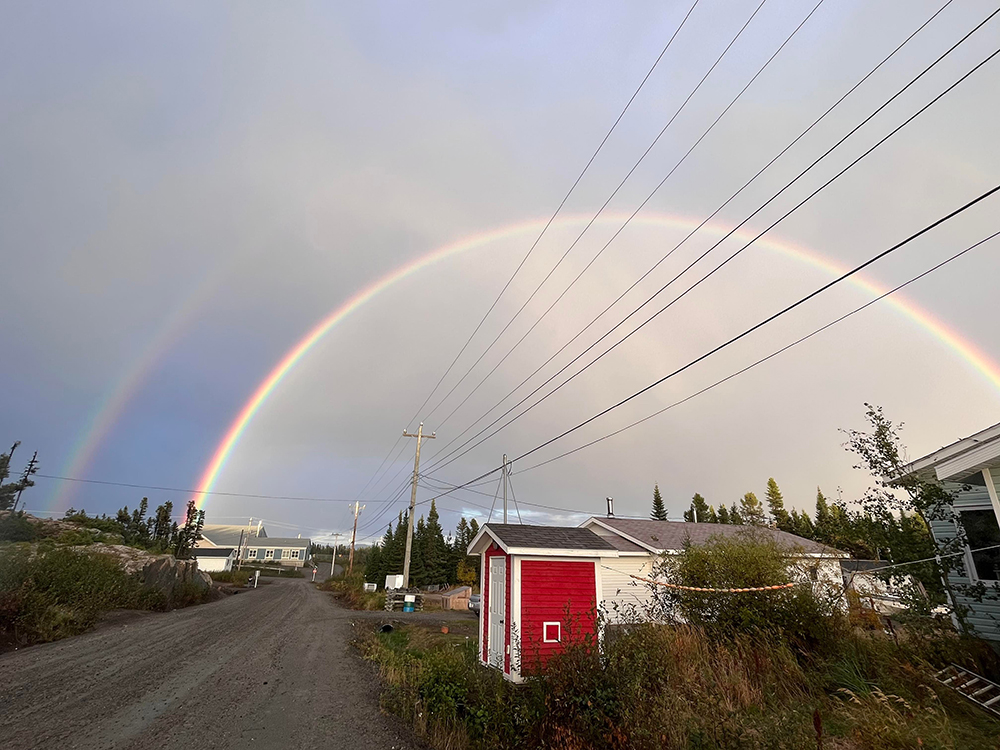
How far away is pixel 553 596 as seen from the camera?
42.6 ft

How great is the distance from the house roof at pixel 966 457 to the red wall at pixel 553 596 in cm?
793

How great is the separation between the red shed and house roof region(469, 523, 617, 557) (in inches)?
1.0

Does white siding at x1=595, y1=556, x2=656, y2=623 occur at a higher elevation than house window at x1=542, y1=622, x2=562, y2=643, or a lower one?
higher

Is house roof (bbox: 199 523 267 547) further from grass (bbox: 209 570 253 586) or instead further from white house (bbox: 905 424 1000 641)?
white house (bbox: 905 424 1000 641)

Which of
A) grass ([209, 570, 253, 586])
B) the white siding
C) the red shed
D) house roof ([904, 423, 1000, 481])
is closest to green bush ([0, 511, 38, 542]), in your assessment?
grass ([209, 570, 253, 586])

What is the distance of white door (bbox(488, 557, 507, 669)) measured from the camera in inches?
516

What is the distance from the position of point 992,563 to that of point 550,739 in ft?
39.1

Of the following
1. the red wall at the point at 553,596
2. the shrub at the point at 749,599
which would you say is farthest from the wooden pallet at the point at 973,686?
the red wall at the point at 553,596

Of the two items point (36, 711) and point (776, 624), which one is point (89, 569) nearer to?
point (36, 711)

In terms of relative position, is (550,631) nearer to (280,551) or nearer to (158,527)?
(158,527)

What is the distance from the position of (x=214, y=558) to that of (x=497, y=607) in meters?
94.6

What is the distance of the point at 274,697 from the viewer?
10188 millimetres

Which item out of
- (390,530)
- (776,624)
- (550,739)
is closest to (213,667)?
(550,739)

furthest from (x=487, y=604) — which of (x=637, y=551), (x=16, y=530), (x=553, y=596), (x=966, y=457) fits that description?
(x=16, y=530)
